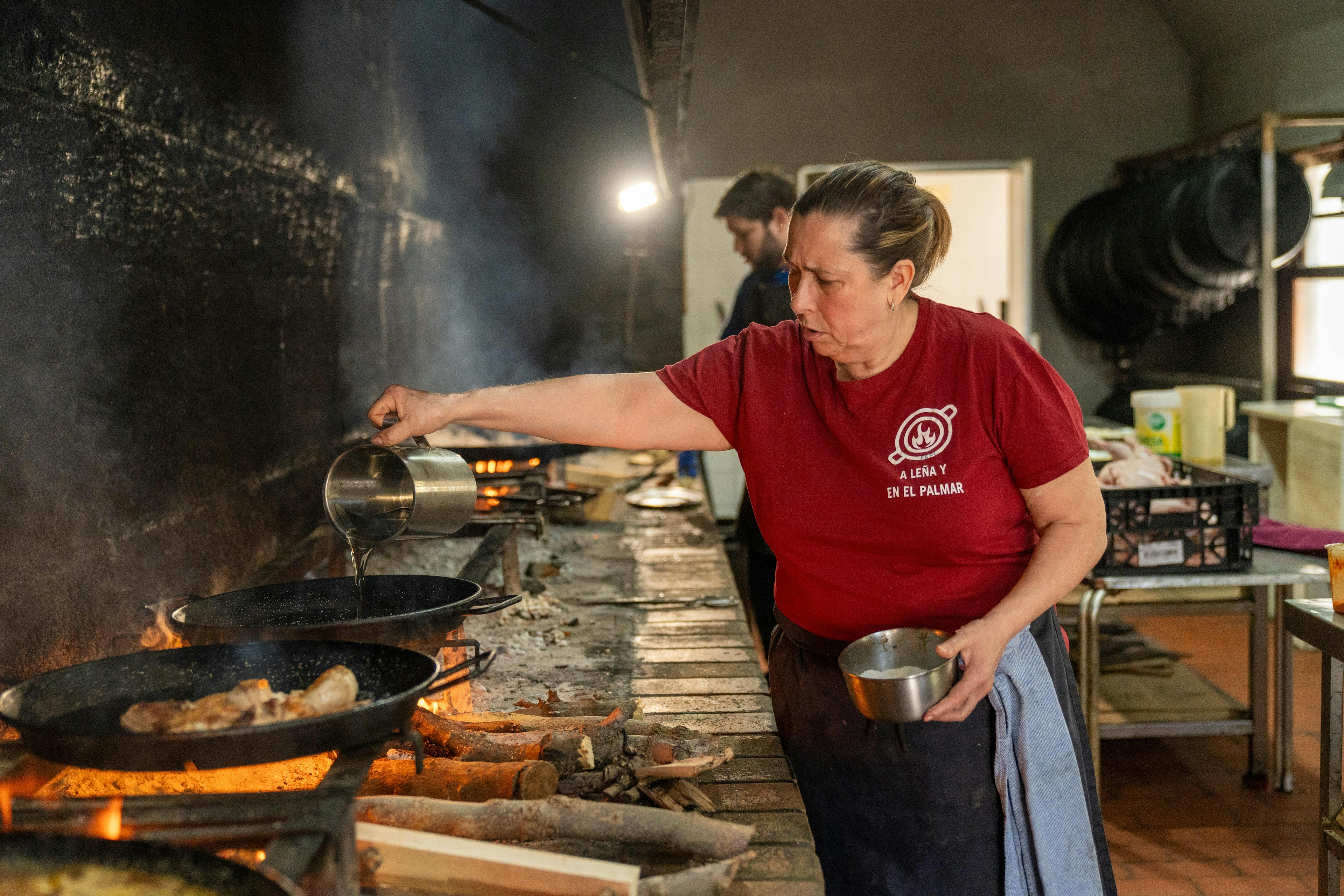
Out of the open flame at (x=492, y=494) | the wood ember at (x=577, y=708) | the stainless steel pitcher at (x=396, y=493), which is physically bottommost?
the wood ember at (x=577, y=708)

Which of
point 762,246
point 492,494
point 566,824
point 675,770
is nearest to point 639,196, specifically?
point 762,246

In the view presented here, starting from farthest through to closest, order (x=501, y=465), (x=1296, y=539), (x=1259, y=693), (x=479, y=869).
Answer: (x=501, y=465), (x=1259, y=693), (x=1296, y=539), (x=479, y=869)

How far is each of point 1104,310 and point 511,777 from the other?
7165 mm

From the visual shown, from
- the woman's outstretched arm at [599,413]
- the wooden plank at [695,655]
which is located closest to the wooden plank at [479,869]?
the woman's outstretched arm at [599,413]

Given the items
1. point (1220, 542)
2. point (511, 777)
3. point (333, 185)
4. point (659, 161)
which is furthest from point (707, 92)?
point (511, 777)

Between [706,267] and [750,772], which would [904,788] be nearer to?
[750,772]

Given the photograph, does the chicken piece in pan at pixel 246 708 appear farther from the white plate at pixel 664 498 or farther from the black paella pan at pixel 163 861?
the white plate at pixel 664 498

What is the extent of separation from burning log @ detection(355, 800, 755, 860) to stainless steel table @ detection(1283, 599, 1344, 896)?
1418 millimetres

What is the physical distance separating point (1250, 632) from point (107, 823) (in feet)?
12.8

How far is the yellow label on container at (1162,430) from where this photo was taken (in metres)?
4.17

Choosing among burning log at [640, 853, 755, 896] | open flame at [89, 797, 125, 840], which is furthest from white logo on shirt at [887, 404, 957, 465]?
open flame at [89, 797, 125, 840]

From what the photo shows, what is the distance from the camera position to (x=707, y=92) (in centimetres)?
791

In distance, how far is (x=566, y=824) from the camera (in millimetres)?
1579

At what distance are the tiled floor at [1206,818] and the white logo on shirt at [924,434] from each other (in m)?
2.25
